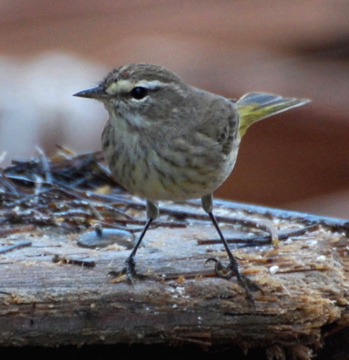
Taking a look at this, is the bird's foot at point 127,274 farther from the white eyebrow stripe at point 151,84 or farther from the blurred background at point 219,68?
the blurred background at point 219,68

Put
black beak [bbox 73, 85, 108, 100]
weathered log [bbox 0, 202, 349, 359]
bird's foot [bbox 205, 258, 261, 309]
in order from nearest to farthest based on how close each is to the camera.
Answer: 1. weathered log [bbox 0, 202, 349, 359]
2. bird's foot [bbox 205, 258, 261, 309]
3. black beak [bbox 73, 85, 108, 100]

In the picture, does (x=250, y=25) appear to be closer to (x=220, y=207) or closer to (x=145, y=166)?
(x=220, y=207)

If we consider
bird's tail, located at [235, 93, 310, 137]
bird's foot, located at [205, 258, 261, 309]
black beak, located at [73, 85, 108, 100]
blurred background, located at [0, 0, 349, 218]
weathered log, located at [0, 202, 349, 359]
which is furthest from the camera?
blurred background, located at [0, 0, 349, 218]

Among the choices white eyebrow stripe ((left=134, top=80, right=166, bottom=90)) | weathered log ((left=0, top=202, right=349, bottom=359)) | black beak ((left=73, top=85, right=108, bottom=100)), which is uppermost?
white eyebrow stripe ((left=134, top=80, right=166, bottom=90))

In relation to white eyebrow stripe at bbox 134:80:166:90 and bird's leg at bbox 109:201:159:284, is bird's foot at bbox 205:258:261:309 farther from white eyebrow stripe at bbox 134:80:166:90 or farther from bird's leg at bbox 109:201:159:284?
white eyebrow stripe at bbox 134:80:166:90

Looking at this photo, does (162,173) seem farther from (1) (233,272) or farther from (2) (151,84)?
(1) (233,272)

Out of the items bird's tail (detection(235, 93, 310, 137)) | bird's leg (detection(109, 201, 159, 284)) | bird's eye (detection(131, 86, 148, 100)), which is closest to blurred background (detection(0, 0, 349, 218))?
bird's tail (detection(235, 93, 310, 137))

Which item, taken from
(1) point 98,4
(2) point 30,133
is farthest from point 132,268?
(1) point 98,4

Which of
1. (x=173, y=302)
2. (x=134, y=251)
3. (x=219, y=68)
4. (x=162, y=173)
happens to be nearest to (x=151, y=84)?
(x=162, y=173)
